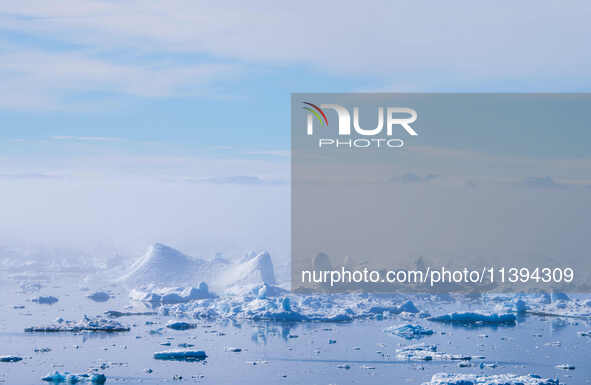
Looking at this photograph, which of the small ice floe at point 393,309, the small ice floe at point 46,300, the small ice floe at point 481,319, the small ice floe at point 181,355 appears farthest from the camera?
the small ice floe at point 46,300

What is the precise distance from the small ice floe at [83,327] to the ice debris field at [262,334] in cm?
7

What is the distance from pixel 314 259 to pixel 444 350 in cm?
2554

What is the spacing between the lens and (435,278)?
6844cm

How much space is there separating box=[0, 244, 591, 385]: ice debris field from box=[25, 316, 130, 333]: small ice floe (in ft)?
0.23

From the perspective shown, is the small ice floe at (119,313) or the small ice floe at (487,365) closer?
the small ice floe at (487,365)

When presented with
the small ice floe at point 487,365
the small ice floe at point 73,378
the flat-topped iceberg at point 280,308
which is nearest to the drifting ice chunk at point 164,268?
the flat-topped iceberg at point 280,308

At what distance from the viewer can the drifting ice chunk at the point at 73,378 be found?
28188 mm

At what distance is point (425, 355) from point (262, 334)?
11.0m

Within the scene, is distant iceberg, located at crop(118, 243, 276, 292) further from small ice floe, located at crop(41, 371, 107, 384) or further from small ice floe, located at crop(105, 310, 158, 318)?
small ice floe, located at crop(41, 371, 107, 384)

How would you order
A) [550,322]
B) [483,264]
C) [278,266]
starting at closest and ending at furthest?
[550,322], [483,264], [278,266]

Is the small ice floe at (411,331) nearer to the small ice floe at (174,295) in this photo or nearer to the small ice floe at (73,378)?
the small ice floe at (174,295)

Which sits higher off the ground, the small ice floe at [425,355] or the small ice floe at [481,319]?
the small ice floe at [481,319]

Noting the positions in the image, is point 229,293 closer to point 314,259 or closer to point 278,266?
Answer: point 314,259

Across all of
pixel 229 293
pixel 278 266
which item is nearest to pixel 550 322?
pixel 229 293
